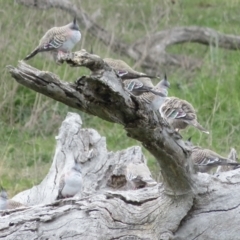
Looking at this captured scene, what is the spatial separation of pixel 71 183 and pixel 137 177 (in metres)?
0.43

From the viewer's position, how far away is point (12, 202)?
19.6 ft

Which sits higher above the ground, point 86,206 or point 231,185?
point 231,185

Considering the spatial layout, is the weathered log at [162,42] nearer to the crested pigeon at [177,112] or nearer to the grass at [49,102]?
the grass at [49,102]

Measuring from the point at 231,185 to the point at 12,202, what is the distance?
69.0 inches

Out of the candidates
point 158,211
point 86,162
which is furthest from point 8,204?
point 158,211

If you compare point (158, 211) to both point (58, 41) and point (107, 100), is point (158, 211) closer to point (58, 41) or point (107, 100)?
point (107, 100)

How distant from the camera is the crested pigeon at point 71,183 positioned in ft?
18.9

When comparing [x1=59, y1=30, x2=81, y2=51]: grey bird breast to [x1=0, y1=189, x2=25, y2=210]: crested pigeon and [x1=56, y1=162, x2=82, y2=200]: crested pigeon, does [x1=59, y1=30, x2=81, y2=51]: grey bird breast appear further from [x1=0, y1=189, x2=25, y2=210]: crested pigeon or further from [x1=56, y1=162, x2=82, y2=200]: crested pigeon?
[x1=0, y1=189, x2=25, y2=210]: crested pigeon

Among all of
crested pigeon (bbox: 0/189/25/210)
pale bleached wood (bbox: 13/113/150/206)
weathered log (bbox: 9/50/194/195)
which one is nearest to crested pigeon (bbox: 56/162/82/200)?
pale bleached wood (bbox: 13/113/150/206)

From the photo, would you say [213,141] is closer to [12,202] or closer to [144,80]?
[144,80]

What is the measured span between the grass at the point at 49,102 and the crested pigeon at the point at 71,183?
5.26 feet

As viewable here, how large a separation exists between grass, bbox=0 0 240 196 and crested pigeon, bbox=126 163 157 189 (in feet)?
6.09

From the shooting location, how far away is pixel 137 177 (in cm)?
572

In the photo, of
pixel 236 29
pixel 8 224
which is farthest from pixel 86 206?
pixel 236 29
